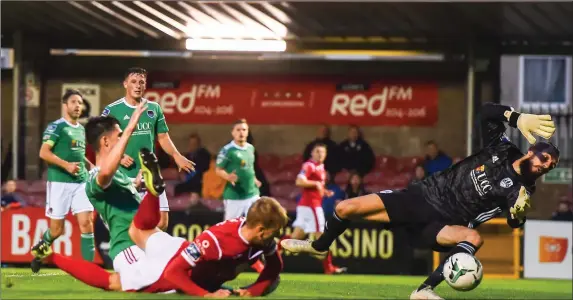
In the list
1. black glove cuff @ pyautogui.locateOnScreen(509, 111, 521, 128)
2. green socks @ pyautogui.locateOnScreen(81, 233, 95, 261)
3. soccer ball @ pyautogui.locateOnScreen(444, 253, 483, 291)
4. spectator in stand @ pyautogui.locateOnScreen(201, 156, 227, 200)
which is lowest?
green socks @ pyautogui.locateOnScreen(81, 233, 95, 261)

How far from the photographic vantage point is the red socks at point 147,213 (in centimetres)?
799

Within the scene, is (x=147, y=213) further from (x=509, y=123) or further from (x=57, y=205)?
(x=57, y=205)

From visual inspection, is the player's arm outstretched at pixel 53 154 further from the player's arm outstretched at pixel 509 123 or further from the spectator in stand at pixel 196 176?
the spectator in stand at pixel 196 176

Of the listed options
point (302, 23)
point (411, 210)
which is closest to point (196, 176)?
point (302, 23)

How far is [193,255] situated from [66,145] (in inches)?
164

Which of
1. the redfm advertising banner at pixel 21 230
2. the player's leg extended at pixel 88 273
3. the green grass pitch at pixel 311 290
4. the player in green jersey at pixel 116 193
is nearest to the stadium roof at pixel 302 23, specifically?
the redfm advertising banner at pixel 21 230

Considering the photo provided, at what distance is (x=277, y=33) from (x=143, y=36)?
2278mm

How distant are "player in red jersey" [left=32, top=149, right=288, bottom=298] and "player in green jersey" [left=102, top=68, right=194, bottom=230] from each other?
1268mm

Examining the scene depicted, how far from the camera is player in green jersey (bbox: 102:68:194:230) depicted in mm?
9602

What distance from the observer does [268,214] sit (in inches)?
300

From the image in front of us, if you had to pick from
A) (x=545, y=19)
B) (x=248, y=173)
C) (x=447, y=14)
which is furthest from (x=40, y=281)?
(x=545, y=19)

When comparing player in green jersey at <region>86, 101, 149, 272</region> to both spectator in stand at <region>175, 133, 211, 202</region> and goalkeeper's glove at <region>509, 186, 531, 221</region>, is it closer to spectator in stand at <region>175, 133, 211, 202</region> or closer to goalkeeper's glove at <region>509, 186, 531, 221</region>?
goalkeeper's glove at <region>509, 186, 531, 221</region>

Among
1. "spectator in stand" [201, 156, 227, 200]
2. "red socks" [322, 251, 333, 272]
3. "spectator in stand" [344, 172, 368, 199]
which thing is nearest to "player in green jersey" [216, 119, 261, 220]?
"red socks" [322, 251, 333, 272]

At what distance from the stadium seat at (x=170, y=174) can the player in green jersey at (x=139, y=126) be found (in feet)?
24.9
